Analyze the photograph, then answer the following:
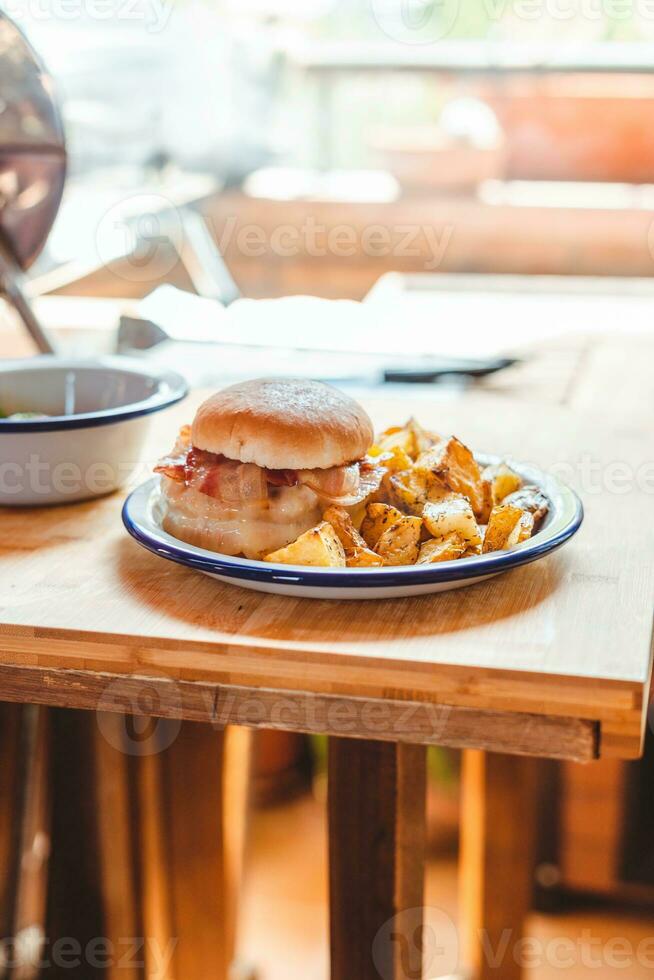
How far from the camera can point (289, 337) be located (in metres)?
1.82

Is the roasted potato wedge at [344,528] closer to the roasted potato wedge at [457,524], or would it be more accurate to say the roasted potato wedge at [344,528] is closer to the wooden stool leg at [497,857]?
the roasted potato wedge at [457,524]

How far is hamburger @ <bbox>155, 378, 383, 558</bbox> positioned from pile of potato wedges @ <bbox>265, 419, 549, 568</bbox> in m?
0.02

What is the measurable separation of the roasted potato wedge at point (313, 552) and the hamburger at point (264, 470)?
1.6 inches

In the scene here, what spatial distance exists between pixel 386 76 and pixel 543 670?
3.06 metres

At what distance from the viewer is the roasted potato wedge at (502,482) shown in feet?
3.39

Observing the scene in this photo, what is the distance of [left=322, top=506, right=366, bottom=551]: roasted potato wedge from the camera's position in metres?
0.91

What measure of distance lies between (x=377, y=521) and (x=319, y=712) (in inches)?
Answer: 7.4

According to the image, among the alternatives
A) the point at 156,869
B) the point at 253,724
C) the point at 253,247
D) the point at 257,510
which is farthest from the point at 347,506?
the point at 253,247

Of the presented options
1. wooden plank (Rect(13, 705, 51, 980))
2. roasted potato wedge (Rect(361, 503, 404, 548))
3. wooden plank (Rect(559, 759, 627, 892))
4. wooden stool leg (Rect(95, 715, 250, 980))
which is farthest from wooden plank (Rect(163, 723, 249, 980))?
wooden plank (Rect(559, 759, 627, 892))

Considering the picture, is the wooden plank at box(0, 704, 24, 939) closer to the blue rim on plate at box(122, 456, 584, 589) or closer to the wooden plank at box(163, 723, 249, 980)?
the wooden plank at box(163, 723, 249, 980)


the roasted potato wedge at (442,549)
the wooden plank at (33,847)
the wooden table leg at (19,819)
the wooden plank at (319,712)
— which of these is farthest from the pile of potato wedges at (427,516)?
the wooden table leg at (19,819)

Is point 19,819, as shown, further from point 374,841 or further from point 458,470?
point 458,470

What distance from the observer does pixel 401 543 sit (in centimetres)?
92

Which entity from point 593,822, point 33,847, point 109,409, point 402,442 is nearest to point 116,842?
point 33,847
